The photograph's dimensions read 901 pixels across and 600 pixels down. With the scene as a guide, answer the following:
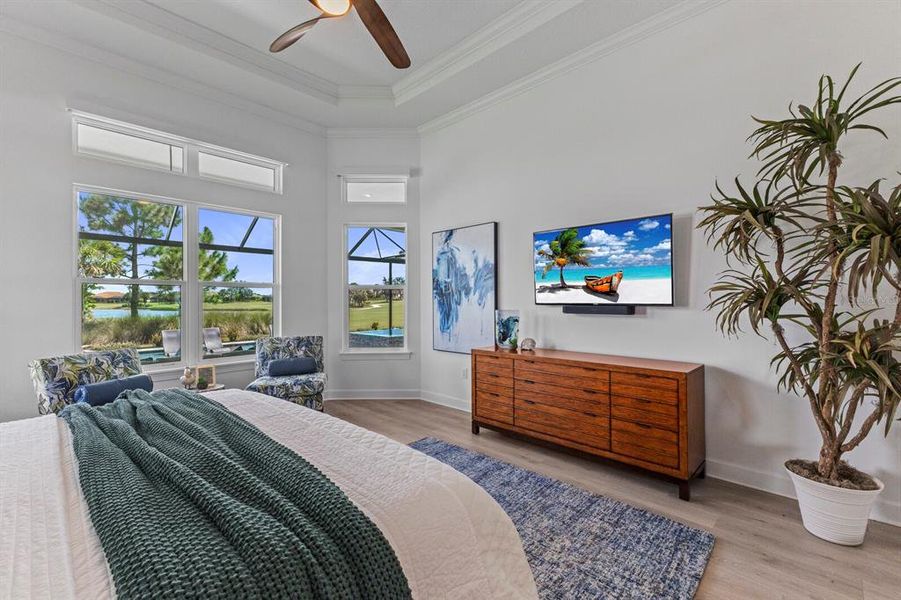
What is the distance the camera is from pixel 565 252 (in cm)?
347

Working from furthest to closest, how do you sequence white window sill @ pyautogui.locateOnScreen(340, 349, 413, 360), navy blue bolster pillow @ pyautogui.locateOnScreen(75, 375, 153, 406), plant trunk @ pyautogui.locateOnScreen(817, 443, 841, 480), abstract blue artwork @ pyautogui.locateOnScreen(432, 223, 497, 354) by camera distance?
white window sill @ pyautogui.locateOnScreen(340, 349, 413, 360), abstract blue artwork @ pyautogui.locateOnScreen(432, 223, 497, 354), navy blue bolster pillow @ pyautogui.locateOnScreen(75, 375, 153, 406), plant trunk @ pyautogui.locateOnScreen(817, 443, 841, 480)

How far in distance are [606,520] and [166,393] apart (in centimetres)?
243

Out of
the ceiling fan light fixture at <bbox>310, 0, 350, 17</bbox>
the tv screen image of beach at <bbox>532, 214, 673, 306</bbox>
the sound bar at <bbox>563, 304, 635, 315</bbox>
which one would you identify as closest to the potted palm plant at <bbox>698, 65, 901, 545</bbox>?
the tv screen image of beach at <bbox>532, 214, 673, 306</bbox>

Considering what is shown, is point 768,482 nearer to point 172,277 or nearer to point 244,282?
point 244,282

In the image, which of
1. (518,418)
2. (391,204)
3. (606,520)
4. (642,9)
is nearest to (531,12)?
(642,9)

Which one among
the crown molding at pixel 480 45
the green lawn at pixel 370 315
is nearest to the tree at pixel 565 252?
the crown molding at pixel 480 45

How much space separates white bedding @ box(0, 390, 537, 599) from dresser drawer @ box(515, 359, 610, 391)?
5.96ft

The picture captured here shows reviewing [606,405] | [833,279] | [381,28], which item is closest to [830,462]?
[833,279]

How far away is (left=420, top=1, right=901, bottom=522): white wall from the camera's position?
2.33 m

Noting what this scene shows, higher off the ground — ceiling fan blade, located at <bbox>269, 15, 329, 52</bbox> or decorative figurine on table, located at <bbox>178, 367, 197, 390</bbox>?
ceiling fan blade, located at <bbox>269, 15, 329, 52</bbox>

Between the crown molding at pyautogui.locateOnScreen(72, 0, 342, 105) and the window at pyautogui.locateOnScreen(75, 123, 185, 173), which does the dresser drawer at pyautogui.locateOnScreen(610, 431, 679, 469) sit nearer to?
the crown molding at pyautogui.locateOnScreen(72, 0, 342, 105)

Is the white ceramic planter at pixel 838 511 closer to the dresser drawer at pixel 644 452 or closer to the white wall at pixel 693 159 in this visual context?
the white wall at pixel 693 159

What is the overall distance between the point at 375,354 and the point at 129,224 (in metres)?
2.70

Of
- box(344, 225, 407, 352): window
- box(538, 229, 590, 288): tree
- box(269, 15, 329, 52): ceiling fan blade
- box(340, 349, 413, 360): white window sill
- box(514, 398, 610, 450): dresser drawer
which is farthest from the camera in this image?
box(344, 225, 407, 352): window
